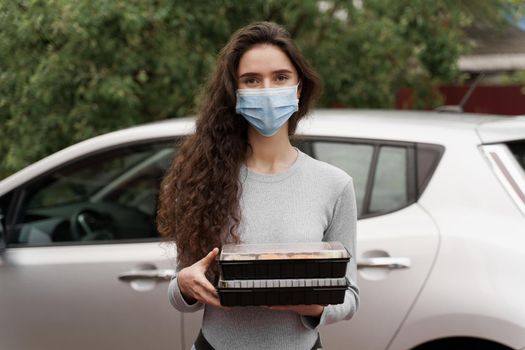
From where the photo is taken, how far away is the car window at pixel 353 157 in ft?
10.6

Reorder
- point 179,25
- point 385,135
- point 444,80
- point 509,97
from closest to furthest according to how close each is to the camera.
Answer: point 385,135 < point 179,25 < point 444,80 < point 509,97

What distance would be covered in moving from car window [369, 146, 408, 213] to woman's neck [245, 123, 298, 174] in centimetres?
117

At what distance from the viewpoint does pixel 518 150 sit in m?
3.05

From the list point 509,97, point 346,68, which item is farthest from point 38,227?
point 509,97

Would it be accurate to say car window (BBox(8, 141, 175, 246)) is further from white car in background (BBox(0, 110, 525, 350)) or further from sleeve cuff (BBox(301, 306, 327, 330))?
sleeve cuff (BBox(301, 306, 327, 330))

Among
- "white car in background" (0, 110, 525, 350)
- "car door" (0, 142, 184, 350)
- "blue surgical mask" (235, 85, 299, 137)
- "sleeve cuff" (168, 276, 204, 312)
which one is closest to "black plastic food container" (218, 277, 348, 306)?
"sleeve cuff" (168, 276, 204, 312)

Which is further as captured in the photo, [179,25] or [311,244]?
[179,25]

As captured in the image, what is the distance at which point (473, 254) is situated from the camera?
2875 mm

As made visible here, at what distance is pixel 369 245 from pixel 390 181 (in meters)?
0.30

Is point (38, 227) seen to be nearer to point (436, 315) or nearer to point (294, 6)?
point (436, 315)

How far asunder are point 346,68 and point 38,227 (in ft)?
10.1

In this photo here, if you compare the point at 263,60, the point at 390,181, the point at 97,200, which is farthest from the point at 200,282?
the point at 97,200

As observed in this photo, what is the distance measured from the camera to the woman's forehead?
200 cm

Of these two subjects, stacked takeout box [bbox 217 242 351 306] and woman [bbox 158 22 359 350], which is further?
woman [bbox 158 22 359 350]
